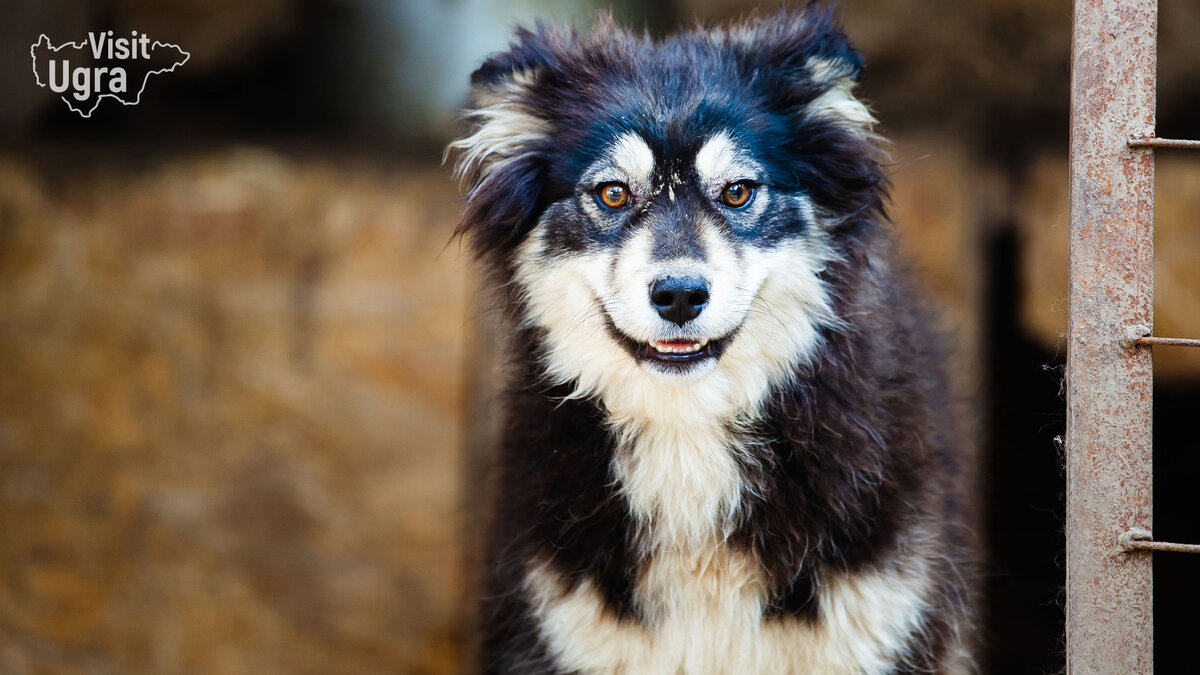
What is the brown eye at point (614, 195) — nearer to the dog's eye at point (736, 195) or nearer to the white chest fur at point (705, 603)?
the dog's eye at point (736, 195)

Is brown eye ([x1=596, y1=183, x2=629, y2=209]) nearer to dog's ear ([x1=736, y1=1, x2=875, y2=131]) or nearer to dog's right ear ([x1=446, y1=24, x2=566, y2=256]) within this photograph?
dog's right ear ([x1=446, y1=24, x2=566, y2=256])

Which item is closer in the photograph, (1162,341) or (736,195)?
(1162,341)

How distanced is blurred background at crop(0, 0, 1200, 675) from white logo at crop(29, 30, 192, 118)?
9 cm

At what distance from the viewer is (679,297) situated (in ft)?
9.24

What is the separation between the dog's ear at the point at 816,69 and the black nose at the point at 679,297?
2.42ft

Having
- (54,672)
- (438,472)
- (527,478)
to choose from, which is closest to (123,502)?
(54,672)

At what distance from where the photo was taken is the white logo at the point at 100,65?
201 inches

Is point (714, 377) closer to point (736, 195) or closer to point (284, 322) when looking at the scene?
point (736, 195)

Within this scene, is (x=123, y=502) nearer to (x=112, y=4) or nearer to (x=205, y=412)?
(x=205, y=412)

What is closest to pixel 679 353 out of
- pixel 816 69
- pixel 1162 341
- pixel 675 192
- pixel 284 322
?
pixel 675 192

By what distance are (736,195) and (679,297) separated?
0.42m

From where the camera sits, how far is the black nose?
9.20ft

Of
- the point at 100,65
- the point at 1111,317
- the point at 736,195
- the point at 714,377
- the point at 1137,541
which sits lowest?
the point at 1137,541

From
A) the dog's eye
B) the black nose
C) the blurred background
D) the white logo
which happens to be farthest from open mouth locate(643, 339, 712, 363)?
the white logo
